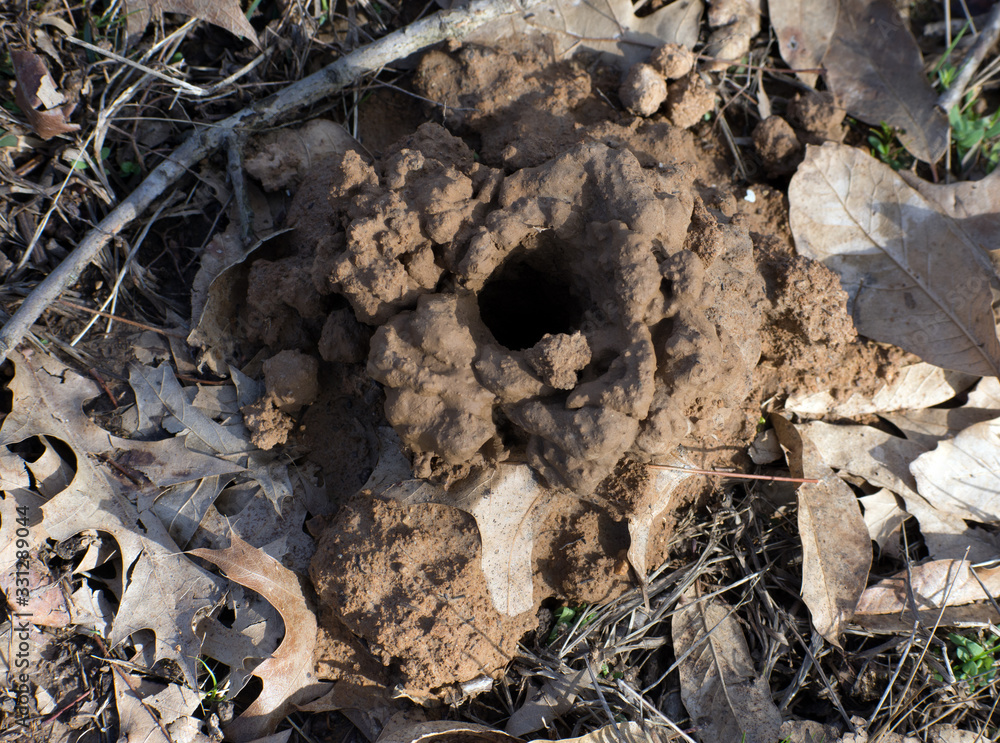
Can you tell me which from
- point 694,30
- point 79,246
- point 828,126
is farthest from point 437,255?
point 828,126

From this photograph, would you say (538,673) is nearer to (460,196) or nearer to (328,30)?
(460,196)

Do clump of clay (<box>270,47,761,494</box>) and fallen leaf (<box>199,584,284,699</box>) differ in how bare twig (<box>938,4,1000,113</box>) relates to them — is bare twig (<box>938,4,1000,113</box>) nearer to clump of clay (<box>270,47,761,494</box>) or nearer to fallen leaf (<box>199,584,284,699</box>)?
clump of clay (<box>270,47,761,494</box>)

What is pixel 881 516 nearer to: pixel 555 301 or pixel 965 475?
pixel 965 475

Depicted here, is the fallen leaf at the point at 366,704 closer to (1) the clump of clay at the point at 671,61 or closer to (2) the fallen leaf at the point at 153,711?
(2) the fallen leaf at the point at 153,711

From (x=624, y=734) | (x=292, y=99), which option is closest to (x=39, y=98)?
(x=292, y=99)

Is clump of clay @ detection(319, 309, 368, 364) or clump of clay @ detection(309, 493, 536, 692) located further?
clump of clay @ detection(319, 309, 368, 364)

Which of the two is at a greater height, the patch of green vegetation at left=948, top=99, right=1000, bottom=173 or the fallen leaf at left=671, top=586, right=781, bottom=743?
the patch of green vegetation at left=948, top=99, right=1000, bottom=173

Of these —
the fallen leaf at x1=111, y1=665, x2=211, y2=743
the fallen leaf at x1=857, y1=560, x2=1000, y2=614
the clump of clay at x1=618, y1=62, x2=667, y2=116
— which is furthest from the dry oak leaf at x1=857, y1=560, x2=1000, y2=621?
the fallen leaf at x1=111, y1=665, x2=211, y2=743

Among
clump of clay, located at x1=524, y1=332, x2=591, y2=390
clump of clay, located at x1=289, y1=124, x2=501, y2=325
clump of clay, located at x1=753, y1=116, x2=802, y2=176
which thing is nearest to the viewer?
clump of clay, located at x1=524, y1=332, x2=591, y2=390

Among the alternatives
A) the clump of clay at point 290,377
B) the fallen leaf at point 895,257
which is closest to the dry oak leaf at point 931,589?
the fallen leaf at point 895,257
